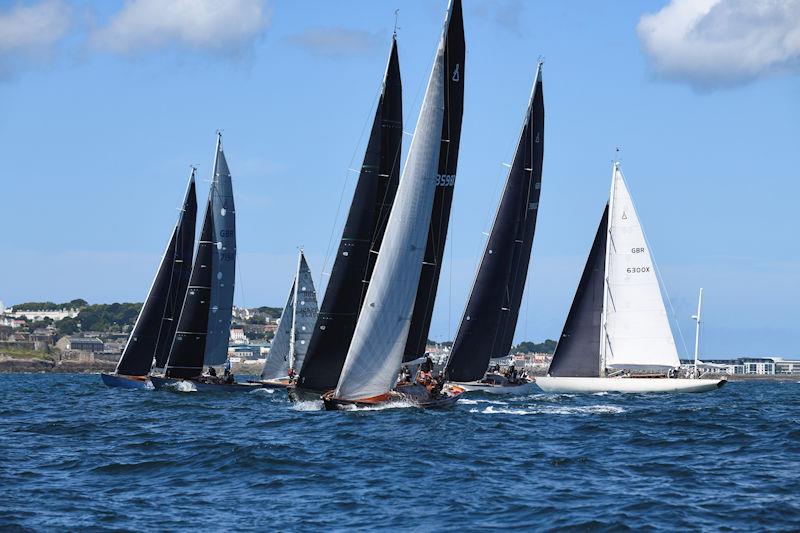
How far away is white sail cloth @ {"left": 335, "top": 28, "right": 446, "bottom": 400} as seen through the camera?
133ft

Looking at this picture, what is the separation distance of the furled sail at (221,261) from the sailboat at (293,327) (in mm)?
3041

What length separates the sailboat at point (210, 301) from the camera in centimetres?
6328

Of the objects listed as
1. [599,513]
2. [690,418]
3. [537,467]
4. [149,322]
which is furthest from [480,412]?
[149,322]

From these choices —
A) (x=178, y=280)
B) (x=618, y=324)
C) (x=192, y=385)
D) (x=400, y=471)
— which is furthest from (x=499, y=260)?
(x=400, y=471)

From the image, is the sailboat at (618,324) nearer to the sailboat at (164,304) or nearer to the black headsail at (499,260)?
the black headsail at (499,260)

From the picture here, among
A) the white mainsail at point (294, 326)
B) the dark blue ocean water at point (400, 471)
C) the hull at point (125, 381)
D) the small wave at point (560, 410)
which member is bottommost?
the dark blue ocean water at point (400, 471)

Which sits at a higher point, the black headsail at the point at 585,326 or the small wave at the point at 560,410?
the black headsail at the point at 585,326

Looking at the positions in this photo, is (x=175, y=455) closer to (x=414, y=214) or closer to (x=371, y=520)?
(x=371, y=520)

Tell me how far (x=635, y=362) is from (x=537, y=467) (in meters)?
36.7

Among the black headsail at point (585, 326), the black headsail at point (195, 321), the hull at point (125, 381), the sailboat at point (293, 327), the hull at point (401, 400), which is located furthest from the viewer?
the sailboat at point (293, 327)

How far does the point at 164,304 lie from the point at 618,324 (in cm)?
2498

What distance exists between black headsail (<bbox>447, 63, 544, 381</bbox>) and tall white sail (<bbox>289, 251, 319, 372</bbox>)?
1141cm

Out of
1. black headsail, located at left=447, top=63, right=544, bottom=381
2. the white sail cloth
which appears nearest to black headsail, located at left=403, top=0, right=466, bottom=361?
the white sail cloth

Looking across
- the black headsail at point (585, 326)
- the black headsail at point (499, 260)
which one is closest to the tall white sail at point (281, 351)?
the black headsail at point (499, 260)
